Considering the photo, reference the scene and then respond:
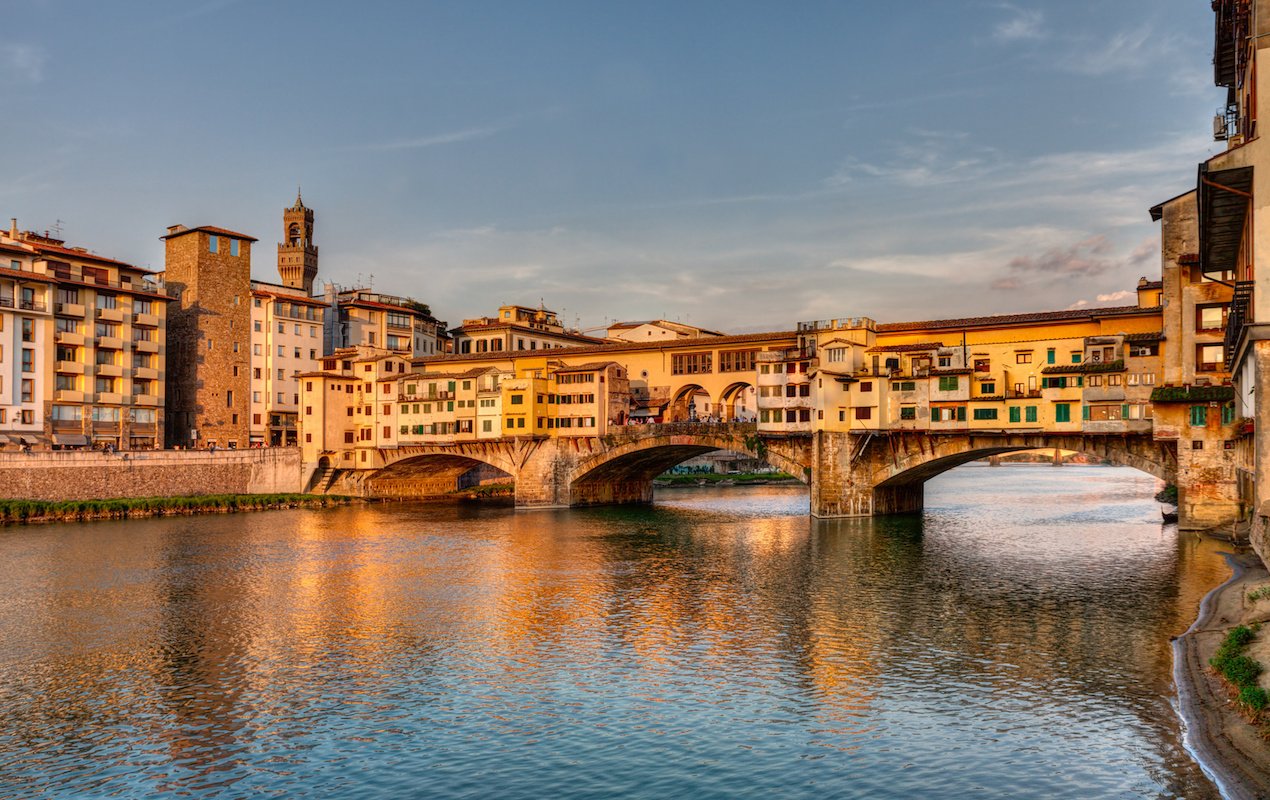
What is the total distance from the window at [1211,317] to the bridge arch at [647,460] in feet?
88.0

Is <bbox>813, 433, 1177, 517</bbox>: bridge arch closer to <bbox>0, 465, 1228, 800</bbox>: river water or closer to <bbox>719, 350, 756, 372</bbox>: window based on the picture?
<bbox>0, 465, 1228, 800</bbox>: river water

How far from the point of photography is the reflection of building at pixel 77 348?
77.1 m

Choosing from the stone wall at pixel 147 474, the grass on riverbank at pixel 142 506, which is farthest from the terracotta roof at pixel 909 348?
the stone wall at pixel 147 474

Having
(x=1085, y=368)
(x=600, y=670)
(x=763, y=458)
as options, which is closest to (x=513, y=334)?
(x=763, y=458)

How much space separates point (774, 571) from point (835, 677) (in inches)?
752

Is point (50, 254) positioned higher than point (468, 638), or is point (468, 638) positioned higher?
point (50, 254)

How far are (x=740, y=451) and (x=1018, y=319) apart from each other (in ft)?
68.2

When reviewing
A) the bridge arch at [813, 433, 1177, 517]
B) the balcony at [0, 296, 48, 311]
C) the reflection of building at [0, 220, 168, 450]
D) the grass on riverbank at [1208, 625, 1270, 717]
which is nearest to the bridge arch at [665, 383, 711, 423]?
the bridge arch at [813, 433, 1177, 517]

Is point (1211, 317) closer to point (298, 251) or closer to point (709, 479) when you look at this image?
point (709, 479)

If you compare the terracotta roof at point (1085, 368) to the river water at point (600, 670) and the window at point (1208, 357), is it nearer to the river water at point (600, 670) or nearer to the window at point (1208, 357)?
the window at point (1208, 357)

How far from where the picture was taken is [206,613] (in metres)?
36.0

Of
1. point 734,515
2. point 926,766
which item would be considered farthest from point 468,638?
point 734,515

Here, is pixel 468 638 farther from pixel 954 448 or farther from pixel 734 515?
pixel 734 515

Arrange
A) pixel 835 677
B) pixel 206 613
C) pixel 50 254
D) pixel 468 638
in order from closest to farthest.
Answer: pixel 835 677, pixel 468 638, pixel 206 613, pixel 50 254
